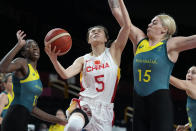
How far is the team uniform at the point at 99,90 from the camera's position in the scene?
4055 millimetres

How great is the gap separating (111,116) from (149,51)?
3.54ft

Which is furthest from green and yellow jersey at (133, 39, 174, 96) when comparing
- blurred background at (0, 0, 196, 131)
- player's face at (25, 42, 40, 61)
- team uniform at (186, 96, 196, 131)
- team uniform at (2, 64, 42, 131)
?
blurred background at (0, 0, 196, 131)

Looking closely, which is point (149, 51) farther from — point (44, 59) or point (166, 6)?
point (44, 59)

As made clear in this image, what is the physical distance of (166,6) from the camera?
13.2 meters

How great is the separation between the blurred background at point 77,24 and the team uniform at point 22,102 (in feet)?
25.0

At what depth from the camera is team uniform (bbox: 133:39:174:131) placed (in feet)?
11.2

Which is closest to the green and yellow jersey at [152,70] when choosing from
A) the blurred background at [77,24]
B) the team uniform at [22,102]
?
the team uniform at [22,102]

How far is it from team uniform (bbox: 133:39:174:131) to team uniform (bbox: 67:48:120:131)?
62cm

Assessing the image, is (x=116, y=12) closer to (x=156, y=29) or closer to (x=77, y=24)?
(x=156, y=29)

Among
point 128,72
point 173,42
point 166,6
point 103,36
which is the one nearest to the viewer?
point 173,42

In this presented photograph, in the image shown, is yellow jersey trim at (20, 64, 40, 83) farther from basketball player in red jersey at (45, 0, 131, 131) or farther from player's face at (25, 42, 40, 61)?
basketball player in red jersey at (45, 0, 131, 131)

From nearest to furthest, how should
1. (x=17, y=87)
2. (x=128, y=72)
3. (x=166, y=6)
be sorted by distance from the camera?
1. (x=17, y=87)
2. (x=166, y=6)
3. (x=128, y=72)

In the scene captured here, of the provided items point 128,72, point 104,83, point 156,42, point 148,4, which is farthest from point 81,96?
point 128,72

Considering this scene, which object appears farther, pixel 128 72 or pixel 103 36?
pixel 128 72
